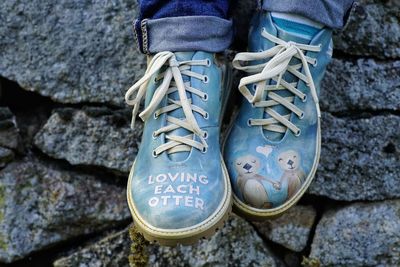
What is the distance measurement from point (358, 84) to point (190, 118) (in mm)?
611

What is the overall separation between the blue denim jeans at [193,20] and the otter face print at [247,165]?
26cm

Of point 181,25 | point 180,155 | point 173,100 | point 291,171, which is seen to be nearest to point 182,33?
point 181,25

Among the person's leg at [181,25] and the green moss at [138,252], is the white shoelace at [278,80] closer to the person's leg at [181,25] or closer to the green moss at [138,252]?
the person's leg at [181,25]

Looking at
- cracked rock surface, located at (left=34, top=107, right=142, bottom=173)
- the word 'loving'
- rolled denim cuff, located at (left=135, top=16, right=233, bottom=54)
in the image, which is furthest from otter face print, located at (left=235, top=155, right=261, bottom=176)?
cracked rock surface, located at (left=34, top=107, right=142, bottom=173)

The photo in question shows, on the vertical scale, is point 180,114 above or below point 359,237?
above

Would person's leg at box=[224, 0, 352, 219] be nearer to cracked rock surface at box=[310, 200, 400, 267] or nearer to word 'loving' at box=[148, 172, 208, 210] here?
word 'loving' at box=[148, 172, 208, 210]

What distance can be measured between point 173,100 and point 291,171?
305 mm

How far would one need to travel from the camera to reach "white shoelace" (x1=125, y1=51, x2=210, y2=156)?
52.9 inches

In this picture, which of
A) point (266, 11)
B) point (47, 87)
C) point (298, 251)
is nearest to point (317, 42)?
point (266, 11)

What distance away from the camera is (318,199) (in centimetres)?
174

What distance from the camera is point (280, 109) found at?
142cm

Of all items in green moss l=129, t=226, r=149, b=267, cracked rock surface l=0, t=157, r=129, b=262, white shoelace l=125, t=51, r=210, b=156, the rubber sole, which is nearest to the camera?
the rubber sole

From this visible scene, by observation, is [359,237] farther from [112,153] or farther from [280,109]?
[112,153]

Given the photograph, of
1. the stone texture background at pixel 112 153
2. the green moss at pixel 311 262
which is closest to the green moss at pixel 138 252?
the stone texture background at pixel 112 153
